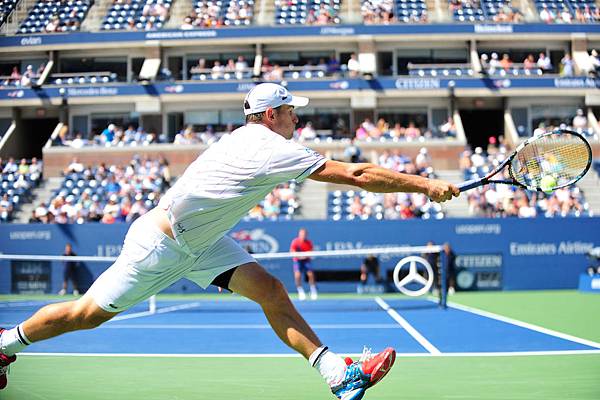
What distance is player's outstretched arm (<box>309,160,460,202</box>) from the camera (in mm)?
4723

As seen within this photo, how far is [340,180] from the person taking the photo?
186 inches

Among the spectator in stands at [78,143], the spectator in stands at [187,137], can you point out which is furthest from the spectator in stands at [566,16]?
the spectator in stands at [78,143]

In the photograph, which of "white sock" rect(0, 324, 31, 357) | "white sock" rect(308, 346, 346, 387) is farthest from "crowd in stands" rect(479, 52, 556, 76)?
"white sock" rect(0, 324, 31, 357)

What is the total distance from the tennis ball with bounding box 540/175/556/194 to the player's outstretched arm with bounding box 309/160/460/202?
1383mm

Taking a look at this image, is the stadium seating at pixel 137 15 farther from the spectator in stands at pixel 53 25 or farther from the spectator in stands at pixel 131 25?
the spectator in stands at pixel 53 25

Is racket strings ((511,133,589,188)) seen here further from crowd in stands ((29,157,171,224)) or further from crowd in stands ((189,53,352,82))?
crowd in stands ((189,53,352,82))

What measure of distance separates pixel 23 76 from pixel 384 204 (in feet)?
56.0

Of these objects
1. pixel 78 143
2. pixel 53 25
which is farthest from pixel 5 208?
pixel 53 25

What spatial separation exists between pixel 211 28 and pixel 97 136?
604 cm

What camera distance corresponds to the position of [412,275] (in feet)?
64.3

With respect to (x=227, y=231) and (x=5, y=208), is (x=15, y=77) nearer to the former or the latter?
(x=5, y=208)

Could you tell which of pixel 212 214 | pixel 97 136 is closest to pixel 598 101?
pixel 97 136

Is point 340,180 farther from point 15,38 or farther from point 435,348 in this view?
point 15,38

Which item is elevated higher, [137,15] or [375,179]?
[375,179]
